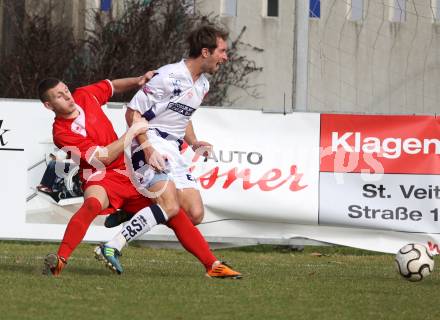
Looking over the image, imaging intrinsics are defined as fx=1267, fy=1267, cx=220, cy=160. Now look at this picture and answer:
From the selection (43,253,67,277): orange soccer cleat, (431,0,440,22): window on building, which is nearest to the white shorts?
(43,253,67,277): orange soccer cleat

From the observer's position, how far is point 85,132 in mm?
9438

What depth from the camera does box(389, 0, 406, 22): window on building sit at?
54.9ft

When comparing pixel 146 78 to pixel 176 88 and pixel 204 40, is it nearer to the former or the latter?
pixel 176 88

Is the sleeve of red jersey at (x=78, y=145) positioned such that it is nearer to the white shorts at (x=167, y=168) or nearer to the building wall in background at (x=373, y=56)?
the white shorts at (x=167, y=168)

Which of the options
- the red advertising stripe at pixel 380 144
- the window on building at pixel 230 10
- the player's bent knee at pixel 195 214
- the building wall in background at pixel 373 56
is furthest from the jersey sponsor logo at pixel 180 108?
the window on building at pixel 230 10

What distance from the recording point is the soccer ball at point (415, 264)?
9312mm

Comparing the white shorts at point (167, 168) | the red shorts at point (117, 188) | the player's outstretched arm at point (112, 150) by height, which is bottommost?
the red shorts at point (117, 188)

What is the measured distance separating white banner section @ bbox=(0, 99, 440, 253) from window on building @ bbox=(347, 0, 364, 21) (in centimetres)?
434

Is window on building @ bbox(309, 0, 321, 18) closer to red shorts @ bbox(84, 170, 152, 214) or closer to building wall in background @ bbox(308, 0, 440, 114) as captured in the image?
building wall in background @ bbox(308, 0, 440, 114)

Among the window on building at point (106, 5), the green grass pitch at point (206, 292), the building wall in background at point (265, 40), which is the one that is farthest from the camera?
the window on building at point (106, 5)

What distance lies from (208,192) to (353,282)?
11.8 ft

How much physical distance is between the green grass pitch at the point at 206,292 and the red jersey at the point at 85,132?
898 millimetres

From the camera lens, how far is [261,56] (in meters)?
22.2

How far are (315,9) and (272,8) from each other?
519 centimetres
